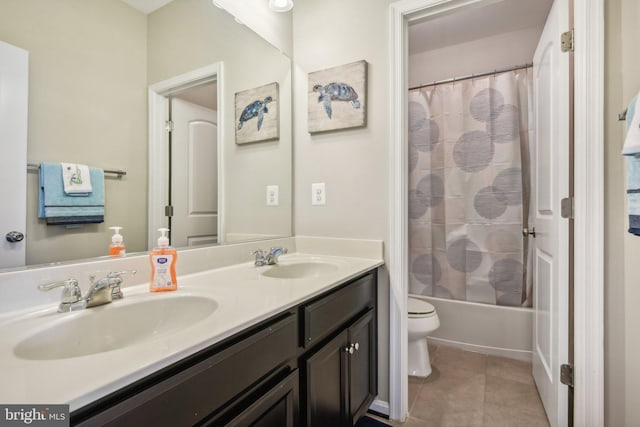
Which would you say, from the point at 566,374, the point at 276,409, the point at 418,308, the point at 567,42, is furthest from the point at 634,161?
the point at 418,308

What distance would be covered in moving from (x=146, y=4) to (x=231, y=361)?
1222mm

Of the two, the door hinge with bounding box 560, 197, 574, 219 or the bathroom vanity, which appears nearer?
the bathroom vanity

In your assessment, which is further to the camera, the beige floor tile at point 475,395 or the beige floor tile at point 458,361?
the beige floor tile at point 458,361

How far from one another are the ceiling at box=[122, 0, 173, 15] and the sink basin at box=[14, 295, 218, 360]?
0.99 meters

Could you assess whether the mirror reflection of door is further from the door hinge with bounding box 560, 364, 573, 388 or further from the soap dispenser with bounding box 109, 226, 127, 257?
the door hinge with bounding box 560, 364, 573, 388

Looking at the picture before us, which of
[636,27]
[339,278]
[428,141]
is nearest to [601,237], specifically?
[636,27]

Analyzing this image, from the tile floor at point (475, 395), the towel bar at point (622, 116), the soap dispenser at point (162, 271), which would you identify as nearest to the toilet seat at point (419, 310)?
the tile floor at point (475, 395)

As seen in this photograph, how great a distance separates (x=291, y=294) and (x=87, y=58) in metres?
0.97

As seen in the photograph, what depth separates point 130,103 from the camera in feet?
3.54

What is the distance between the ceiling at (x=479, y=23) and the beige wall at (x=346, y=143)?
2.38ft

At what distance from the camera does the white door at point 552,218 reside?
4.42 feet

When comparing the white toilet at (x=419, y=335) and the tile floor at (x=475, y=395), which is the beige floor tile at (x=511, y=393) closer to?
the tile floor at (x=475, y=395)

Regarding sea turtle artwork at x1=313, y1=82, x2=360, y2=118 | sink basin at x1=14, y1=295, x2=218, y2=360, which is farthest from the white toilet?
sink basin at x1=14, y1=295, x2=218, y2=360

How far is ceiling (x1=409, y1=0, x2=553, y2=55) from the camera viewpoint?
215cm
